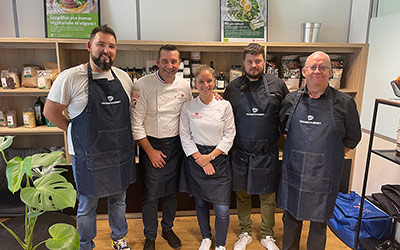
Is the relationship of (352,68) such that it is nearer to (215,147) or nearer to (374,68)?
(374,68)

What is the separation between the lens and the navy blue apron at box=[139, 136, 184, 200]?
204cm

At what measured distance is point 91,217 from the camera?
78.1 inches

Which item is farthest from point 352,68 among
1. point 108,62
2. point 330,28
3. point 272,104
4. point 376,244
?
point 108,62

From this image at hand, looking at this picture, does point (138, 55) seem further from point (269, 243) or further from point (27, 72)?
point (269, 243)

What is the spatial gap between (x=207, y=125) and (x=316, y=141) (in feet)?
2.24

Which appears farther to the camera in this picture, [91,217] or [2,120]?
[2,120]

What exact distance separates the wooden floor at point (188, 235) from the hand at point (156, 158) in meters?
0.71

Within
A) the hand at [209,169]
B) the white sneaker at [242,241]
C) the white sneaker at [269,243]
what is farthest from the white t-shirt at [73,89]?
the white sneaker at [269,243]

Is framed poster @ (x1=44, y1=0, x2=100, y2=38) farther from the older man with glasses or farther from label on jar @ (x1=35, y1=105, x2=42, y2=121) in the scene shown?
the older man with glasses

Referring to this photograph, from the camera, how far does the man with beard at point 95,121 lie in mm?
1778

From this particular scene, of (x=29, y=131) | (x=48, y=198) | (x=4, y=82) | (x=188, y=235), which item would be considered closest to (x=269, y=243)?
(x=188, y=235)

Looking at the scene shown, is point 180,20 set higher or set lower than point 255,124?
higher

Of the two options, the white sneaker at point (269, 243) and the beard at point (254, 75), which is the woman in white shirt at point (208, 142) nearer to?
the beard at point (254, 75)

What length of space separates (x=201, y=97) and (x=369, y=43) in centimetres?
177
